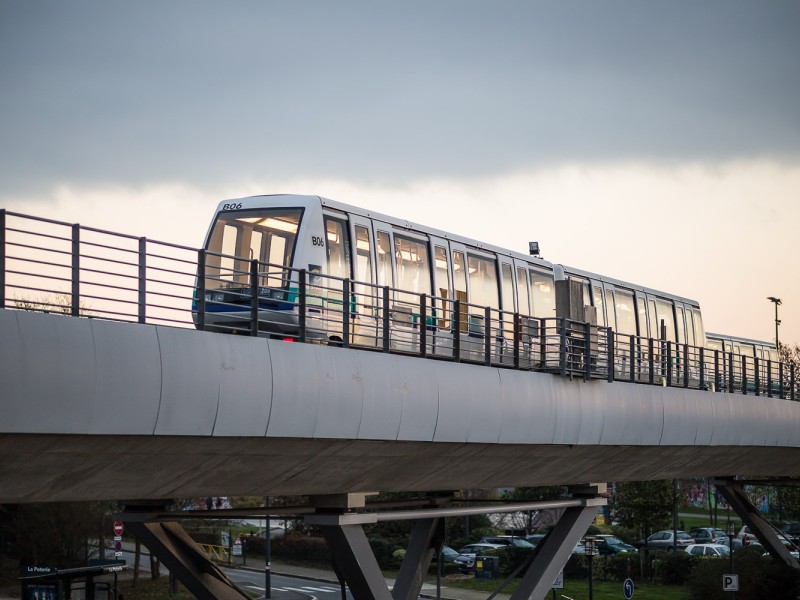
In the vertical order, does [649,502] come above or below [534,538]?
above

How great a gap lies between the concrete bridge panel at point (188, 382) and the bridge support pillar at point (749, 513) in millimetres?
26364

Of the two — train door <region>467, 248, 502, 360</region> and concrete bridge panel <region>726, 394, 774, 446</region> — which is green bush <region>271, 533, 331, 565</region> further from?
train door <region>467, 248, 502, 360</region>

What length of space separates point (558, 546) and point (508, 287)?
6.50 meters

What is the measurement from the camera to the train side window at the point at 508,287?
27172 mm

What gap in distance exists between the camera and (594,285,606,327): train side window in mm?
32281

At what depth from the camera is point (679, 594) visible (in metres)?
43.8

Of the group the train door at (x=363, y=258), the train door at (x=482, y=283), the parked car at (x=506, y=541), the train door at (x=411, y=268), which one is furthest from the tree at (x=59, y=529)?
the train door at (x=363, y=258)

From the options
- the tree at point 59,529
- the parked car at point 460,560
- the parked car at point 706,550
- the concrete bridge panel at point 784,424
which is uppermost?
the concrete bridge panel at point 784,424

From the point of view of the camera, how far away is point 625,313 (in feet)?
112

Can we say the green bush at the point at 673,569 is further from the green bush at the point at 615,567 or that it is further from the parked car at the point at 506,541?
the parked car at the point at 506,541

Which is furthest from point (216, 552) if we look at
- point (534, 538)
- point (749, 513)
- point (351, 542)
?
point (351, 542)

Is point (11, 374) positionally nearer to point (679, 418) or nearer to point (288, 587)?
point (679, 418)

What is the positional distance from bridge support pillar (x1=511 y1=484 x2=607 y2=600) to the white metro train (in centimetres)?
421

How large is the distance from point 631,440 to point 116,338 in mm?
13586
